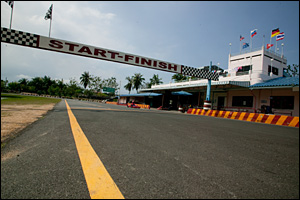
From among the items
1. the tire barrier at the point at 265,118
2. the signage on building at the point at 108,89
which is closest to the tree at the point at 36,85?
the signage on building at the point at 108,89

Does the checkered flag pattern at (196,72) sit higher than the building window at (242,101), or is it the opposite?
the checkered flag pattern at (196,72)

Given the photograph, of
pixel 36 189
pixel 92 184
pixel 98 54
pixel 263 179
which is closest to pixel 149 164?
pixel 92 184

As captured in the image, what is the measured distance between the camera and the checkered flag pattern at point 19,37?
7.39m

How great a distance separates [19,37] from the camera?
7.70m

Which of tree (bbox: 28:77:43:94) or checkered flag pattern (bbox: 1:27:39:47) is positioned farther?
tree (bbox: 28:77:43:94)

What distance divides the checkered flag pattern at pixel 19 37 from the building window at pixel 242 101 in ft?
59.2

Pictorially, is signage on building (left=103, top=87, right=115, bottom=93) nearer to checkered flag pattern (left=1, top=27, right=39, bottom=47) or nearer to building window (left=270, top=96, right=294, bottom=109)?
checkered flag pattern (left=1, top=27, right=39, bottom=47)

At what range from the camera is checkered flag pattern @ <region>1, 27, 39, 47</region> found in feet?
24.3

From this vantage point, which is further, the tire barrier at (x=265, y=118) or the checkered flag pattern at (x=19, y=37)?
the checkered flag pattern at (x=19, y=37)

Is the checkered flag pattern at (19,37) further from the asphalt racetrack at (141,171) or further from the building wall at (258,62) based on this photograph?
the building wall at (258,62)

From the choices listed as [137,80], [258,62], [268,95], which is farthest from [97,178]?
[137,80]

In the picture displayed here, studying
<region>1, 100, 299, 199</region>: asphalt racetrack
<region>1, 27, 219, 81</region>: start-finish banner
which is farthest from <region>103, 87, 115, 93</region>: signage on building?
<region>1, 100, 299, 199</region>: asphalt racetrack

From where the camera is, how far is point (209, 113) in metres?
11.0

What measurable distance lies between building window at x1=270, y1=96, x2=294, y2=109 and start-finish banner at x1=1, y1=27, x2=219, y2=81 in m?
9.12
